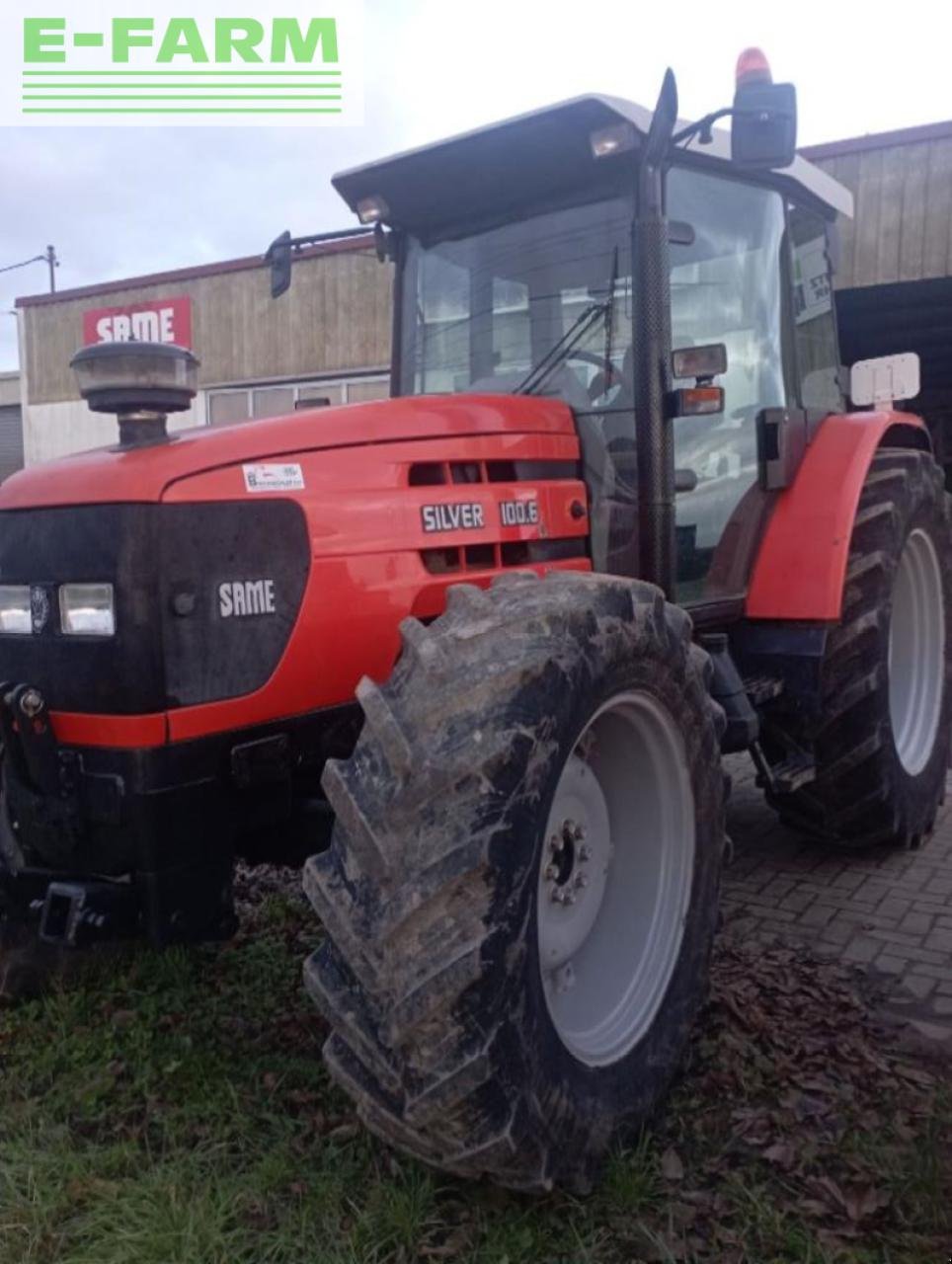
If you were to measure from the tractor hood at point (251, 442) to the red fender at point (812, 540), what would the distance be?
1166 millimetres

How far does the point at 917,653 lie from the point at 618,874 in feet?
8.19

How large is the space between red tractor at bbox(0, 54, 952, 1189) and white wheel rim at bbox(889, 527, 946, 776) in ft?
1.88

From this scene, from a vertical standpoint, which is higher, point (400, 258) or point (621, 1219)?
point (400, 258)

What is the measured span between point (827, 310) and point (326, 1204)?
3618mm

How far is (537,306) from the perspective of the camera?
3.29 m

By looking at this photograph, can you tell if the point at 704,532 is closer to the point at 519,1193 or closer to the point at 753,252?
the point at 753,252

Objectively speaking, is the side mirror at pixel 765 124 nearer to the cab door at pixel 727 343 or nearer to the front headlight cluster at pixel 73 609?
the cab door at pixel 727 343

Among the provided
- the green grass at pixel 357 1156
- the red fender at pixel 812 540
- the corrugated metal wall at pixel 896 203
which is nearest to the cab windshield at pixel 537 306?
the red fender at pixel 812 540

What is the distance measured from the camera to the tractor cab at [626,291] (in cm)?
307

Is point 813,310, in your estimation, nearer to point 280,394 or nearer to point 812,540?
point 812,540

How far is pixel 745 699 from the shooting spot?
3330 millimetres

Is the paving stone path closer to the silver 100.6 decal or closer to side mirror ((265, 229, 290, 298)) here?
the silver 100.6 decal

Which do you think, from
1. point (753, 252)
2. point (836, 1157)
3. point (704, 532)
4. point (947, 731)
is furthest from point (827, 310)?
point (836, 1157)

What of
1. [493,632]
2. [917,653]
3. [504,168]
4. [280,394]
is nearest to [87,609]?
[493,632]
